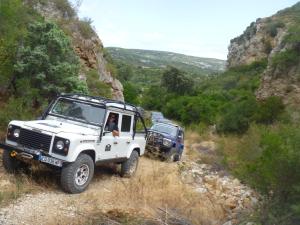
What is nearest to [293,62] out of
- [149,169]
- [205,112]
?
[205,112]

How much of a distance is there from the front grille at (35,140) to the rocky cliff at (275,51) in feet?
82.7

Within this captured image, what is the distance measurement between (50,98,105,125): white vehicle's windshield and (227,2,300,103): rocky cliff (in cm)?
2353

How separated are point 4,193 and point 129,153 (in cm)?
415

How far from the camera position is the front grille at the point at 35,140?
898cm

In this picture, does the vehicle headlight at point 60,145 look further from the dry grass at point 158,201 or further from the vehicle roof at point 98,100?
the vehicle roof at point 98,100

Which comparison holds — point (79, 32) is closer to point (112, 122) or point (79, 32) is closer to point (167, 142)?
point (167, 142)

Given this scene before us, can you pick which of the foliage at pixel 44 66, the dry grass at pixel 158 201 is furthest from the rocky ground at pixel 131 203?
the foliage at pixel 44 66

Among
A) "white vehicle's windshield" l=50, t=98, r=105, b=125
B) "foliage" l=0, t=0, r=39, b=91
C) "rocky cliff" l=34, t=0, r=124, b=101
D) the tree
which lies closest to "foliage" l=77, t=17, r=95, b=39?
"rocky cliff" l=34, t=0, r=124, b=101

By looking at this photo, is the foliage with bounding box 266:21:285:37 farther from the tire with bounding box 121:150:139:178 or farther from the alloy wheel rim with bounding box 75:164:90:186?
the alloy wheel rim with bounding box 75:164:90:186

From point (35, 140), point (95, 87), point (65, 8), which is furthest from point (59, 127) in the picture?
point (65, 8)

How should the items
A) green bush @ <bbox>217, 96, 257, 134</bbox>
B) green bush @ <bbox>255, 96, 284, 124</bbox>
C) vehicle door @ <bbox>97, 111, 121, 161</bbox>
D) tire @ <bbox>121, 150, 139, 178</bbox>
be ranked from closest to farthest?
1. vehicle door @ <bbox>97, 111, 121, 161</bbox>
2. tire @ <bbox>121, 150, 139, 178</bbox>
3. green bush @ <bbox>255, 96, 284, 124</bbox>
4. green bush @ <bbox>217, 96, 257, 134</bbox>

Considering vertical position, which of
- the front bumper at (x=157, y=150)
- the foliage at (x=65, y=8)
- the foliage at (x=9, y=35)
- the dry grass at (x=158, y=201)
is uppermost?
the foliage at (x=65, y=8)

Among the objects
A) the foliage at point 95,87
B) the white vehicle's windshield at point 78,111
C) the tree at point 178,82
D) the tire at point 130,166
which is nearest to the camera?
the white vehicle's windshield at point 78,111

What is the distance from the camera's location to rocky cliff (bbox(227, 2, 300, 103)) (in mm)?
32688
